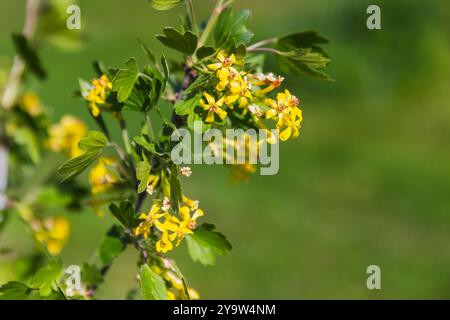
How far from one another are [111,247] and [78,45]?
709mm

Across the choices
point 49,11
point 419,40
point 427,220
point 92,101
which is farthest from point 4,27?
point 92,101

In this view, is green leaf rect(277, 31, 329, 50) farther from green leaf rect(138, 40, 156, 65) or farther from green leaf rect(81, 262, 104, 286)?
green leaf rect(81, 262, 104, 286)

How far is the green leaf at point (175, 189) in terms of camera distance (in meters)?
0.85

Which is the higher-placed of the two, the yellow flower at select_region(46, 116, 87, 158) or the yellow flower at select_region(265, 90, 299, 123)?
the yellow flower at select_region(265, 90, 299, 123)

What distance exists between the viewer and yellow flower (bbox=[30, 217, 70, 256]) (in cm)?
133

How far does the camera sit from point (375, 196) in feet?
12.5

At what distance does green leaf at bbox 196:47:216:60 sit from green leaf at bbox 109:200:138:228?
0.22 meters

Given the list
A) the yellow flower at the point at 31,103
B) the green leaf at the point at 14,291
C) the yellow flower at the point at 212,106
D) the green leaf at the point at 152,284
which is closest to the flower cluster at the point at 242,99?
the yellow flower at the point at 212,106

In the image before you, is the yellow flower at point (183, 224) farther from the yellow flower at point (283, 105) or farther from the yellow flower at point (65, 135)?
the yellow flower at point (65, 135)

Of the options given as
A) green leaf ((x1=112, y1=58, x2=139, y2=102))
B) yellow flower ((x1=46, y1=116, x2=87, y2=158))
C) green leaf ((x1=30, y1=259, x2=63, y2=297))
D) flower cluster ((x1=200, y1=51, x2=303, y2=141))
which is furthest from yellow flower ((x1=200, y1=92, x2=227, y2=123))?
yellow flower ((x1=46, y1=116, x2=87, y2=158))

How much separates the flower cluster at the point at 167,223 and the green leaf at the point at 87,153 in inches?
4.3

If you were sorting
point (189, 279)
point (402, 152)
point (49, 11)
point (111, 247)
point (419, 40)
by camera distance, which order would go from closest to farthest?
point (111, 247), point (49, 11), point (189, 279), point (402, 152), point (419, 40)

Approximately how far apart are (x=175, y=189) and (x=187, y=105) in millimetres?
110
